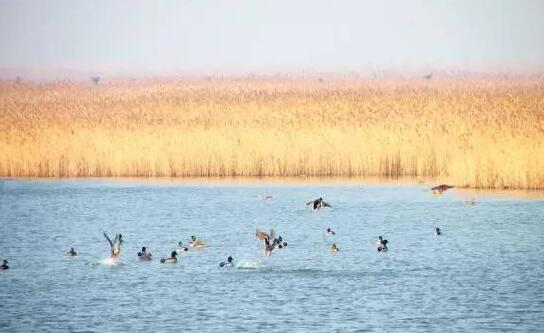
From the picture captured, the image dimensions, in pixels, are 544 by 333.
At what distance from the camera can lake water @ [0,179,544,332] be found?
562 inches

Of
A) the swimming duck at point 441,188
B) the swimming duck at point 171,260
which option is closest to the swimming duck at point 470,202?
the swimming duck at point 441,188

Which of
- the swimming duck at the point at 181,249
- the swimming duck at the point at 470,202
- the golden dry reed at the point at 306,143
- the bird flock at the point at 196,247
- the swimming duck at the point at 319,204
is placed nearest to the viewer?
the bird flock at the point at 196,247

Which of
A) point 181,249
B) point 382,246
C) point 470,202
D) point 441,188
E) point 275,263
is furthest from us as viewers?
point 441,188

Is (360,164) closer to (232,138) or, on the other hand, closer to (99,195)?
(232,138)

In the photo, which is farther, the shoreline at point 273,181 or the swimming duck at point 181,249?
the shoreline at point 273,181

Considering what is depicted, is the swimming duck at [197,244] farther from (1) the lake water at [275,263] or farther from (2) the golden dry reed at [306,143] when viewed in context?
(2) the golden dry reed at [306,143]

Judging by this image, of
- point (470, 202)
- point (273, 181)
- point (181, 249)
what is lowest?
point (181, 249)

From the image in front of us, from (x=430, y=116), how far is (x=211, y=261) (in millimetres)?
17411

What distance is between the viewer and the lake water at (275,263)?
46.8 ft

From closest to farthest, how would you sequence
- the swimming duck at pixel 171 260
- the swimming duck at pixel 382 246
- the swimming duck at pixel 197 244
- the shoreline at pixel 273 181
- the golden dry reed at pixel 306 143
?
the swimming duck at pixel 171 260, the swimming duck at pixel 382 246, the swimming duck at pixel 197 244, the golden dry reed at pixel 306 143, the shoreline at pixel 273 181

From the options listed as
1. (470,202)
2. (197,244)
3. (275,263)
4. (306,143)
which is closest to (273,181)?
(306,143)

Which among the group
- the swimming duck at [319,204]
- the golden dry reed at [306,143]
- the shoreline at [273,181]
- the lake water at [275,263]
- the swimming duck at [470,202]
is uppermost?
the golden dry reed at [306,143]

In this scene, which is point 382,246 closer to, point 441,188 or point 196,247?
point 196,247

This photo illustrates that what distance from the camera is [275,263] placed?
1870 centimetres
